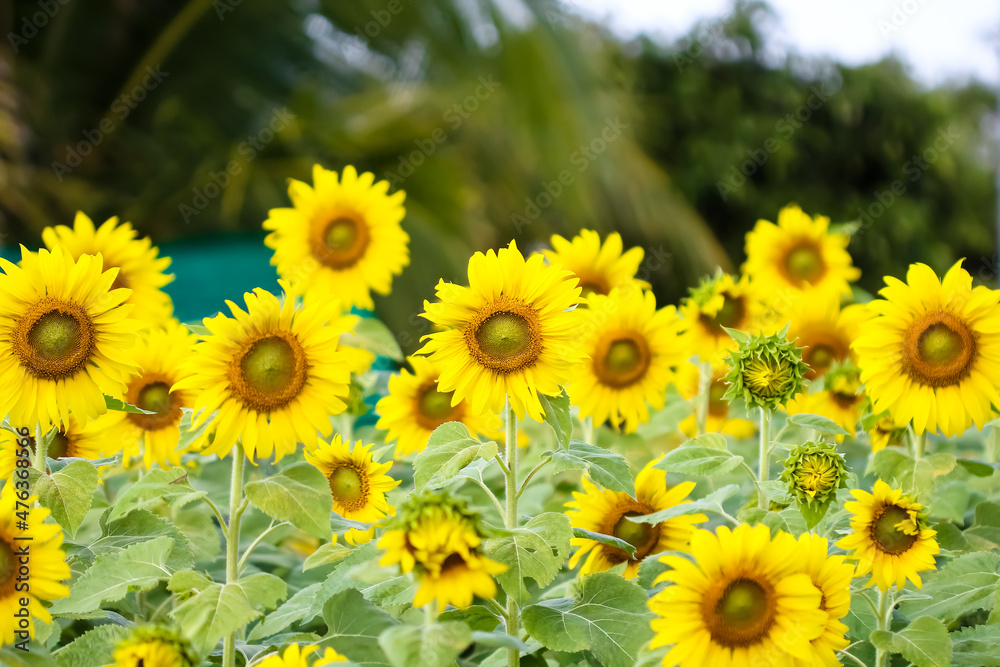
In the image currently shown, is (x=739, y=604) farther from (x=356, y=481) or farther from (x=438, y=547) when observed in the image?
(x=356, y=481)

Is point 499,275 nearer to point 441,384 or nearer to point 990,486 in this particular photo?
point 441,384

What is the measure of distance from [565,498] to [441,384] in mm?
553

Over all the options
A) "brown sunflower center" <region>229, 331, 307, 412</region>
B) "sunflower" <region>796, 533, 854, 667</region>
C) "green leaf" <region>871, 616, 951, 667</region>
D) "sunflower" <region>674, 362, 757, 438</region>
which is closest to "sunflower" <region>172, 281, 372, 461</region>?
"brown sunflower center" <region>229, 331, 307, 412</region>

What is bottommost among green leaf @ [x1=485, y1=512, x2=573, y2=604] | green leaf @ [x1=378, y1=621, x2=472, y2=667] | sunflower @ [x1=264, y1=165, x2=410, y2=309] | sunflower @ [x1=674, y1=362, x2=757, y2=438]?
green leaf @ [x1=378, y1=621, x2=472, y2=667]

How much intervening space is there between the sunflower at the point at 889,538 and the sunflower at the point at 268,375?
1.72 feet

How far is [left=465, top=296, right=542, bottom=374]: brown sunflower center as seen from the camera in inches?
38.4

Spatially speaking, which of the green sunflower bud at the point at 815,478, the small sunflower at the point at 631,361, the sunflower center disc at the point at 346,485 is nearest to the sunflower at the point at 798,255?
the small sunflower at the point at 631,361

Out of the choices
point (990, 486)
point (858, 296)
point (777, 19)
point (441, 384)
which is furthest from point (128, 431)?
point (777, 19)

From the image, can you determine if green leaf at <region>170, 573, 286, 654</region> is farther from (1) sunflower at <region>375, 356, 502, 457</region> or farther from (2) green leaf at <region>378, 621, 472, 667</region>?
Answer: (1) sunflower at <region>375, 356, 502, 457</region>

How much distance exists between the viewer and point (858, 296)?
1.99 meters

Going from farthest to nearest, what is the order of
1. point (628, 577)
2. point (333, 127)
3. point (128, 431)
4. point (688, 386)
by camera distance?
point (333, 127) → point (688, 386) → point (128, 431) → point (628, 577)

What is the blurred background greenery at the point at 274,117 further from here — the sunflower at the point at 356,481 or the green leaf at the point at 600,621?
the green leaf at the point at 600,621

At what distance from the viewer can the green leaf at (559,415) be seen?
37.9 inches

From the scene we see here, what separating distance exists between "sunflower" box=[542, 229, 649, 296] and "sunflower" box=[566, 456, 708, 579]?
40 cm
